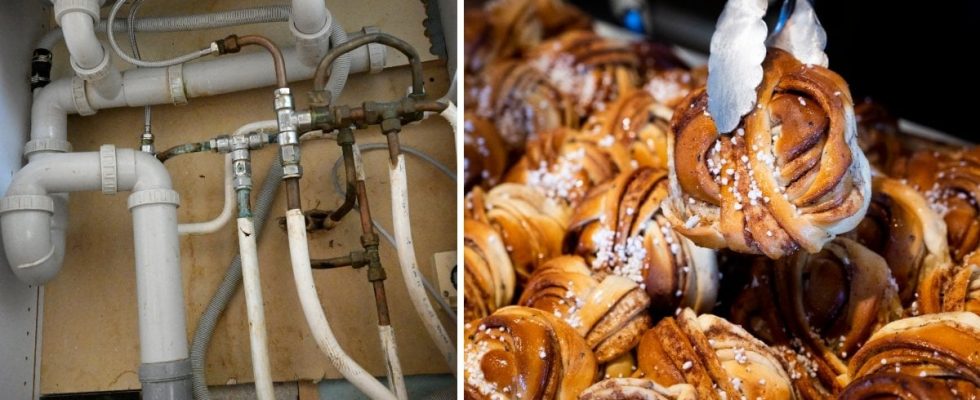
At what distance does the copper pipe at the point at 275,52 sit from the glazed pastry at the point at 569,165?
454 millimetres

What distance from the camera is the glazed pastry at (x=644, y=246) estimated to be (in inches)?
42.9

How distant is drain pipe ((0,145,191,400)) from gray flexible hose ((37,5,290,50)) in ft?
0.98

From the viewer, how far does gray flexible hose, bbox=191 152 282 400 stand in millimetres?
1644

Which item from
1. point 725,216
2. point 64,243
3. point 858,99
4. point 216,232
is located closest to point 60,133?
point 64,243

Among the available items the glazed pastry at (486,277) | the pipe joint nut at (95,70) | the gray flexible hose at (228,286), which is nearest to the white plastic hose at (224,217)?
the gray flexible hose at (228,286)

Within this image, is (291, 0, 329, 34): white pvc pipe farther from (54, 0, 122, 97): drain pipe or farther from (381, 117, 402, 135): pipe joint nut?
(54, 0, 122, 97): drain pipe

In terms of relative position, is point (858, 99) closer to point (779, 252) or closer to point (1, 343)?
point (779, 252)

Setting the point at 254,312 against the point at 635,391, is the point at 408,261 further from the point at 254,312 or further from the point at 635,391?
the point at 635,391

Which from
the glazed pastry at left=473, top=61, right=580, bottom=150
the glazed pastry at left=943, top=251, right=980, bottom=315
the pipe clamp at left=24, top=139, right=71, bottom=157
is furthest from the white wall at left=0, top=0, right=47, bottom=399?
the glazed pastry at left=943, top=251, right=980, bottom=315

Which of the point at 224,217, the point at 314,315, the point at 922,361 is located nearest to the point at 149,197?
the point at 224,217

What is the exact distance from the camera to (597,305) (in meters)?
1.08

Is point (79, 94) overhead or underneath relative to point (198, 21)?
underneath

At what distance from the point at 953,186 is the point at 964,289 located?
0.30 meters

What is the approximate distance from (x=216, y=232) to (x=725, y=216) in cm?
116
